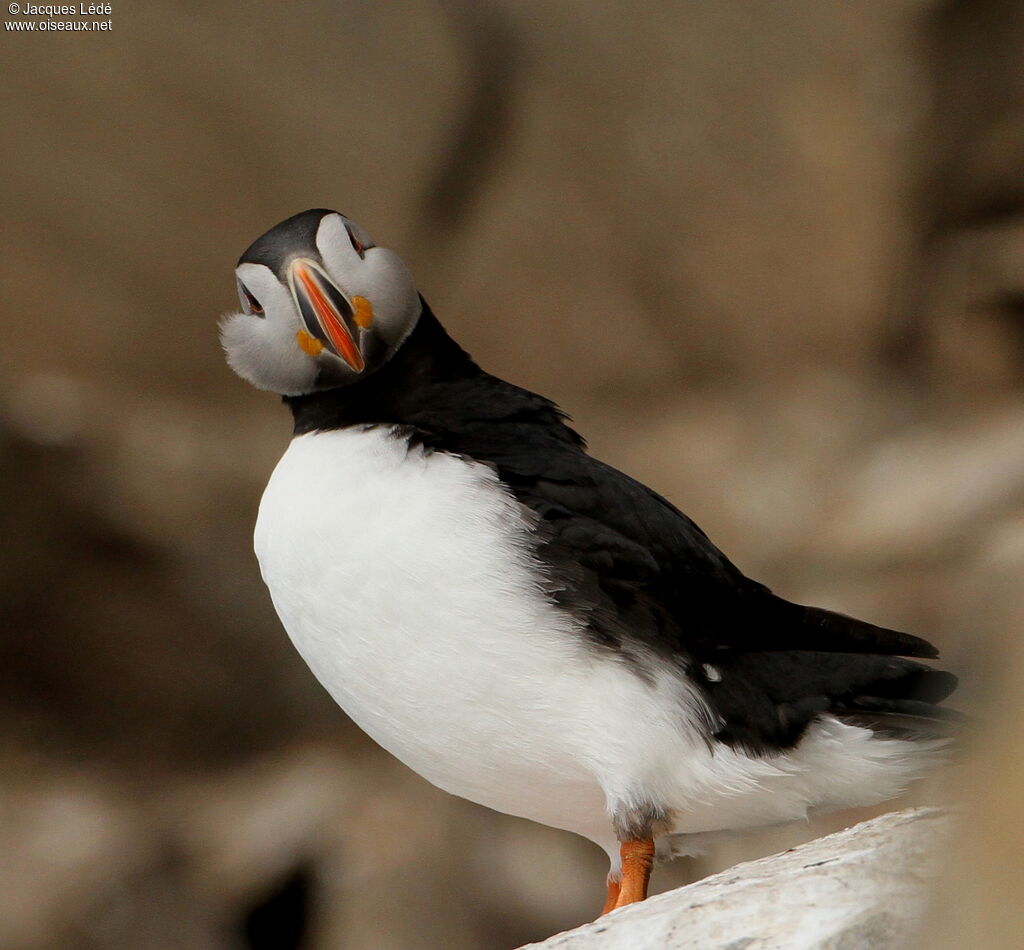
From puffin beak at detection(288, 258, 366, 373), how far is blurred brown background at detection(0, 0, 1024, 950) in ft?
7.10

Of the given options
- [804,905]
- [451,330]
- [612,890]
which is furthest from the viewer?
[451,330]

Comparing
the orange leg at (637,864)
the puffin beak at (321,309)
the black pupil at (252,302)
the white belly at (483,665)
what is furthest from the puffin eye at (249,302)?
the orange leg at (637,864)

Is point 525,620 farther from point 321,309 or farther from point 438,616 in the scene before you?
point 321,309

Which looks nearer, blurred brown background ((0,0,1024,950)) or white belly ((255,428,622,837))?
white belly ((255,428,622,837))

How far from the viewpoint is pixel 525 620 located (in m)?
2.07

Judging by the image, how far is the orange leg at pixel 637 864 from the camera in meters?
2.11

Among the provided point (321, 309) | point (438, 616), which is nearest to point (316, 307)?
point (321, 309)

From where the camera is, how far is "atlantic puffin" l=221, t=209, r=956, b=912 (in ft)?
6.84

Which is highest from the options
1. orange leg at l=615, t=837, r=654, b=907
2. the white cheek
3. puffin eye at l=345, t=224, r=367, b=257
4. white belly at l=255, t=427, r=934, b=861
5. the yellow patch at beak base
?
puffin eye at l=345, t=224, r=367, b=257

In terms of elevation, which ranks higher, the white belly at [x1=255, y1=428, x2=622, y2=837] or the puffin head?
the puffin head

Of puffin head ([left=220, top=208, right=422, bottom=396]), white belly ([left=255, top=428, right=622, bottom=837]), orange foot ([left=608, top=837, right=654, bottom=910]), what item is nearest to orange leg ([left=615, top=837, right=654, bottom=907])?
orange foot ([left=608, top=837, right=654, bottom=910])

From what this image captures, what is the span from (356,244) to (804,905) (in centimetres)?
134

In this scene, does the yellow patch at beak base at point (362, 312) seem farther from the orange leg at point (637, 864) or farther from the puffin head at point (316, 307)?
the orange leg at point (637, 864)

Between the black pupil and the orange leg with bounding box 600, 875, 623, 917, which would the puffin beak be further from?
the orange leg with bounding box 600, 875, 623, 917
